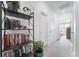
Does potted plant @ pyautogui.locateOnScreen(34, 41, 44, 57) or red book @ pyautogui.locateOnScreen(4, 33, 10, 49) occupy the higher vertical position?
red book @ pyautogui.locateOnScreen(4, 33, 10, 49)

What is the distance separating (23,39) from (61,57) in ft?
2.31

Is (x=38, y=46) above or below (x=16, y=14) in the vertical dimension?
below

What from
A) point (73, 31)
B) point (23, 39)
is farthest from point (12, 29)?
point (73, 31)

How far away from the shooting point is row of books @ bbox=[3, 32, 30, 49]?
2.09m

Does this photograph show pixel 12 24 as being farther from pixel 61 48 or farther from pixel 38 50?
pixel 61 48

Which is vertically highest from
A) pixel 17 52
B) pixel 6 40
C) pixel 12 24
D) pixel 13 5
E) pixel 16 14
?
pixel 13 5

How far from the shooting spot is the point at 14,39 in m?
2.17

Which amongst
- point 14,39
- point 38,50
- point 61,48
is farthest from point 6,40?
point 61,48

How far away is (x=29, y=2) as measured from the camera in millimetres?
2189

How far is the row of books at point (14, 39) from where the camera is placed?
209 cm

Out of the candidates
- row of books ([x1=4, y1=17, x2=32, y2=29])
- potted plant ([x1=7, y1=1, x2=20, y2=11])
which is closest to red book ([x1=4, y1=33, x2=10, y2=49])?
row of books ([x1=4, y1=17, x2=32, y2=29])

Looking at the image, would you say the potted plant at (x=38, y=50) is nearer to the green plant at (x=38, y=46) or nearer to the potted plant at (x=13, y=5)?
the green plant at (x=38, y=46)

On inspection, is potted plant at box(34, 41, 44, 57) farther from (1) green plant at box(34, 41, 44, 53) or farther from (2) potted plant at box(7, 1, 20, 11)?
(2) potted plant at box(7, 1, 20, 11)

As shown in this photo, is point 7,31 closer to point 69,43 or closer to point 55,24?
point 55,24
